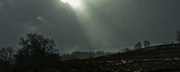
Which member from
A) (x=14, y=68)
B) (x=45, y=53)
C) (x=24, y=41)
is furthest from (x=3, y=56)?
(x=14, y=68)

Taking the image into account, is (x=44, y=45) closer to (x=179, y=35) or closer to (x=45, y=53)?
(x=45, y=53)

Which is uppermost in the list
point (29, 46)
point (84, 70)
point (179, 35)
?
point (179, 35)

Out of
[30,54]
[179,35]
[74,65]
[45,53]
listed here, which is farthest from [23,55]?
[179,35]

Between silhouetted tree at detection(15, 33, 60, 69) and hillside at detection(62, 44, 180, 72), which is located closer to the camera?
hillside at detection(62, 44, 180, 72)

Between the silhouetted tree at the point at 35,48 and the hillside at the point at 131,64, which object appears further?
the silhouetted tree at the point at 35,48

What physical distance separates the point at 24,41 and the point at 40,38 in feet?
14.8

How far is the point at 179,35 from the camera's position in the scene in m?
144

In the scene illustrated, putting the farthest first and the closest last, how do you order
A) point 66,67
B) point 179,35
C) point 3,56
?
point 179,35
point 3,56
point 66,67

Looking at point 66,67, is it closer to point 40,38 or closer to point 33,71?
point 33,71

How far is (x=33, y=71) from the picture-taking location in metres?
18.2

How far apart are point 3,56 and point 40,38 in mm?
36528

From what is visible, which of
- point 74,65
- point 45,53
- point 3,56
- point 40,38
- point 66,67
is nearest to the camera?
point 66,67

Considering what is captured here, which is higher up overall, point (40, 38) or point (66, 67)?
point (40, 38)

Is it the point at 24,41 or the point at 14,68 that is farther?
the point at 24,41
